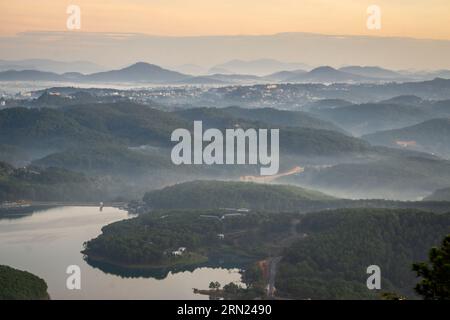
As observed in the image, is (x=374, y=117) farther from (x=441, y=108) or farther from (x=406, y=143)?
(x=406, y=143)

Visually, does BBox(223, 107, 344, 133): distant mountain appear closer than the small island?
No

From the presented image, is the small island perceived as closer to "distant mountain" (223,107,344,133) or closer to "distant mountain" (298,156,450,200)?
"distant mountain" (298,156,450,200)

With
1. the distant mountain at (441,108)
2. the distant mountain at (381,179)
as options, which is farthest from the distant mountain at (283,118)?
the distant mountain at (381,179)

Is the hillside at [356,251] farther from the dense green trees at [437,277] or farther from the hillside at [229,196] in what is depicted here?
the dense green trees at [437,277]

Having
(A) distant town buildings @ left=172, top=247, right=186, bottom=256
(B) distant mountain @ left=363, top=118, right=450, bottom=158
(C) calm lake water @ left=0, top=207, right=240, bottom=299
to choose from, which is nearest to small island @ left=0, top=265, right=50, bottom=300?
(C) calm lake water @ left=0, top=207, right=240, bottom=299

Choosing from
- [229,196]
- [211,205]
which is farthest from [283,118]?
[211,205]
